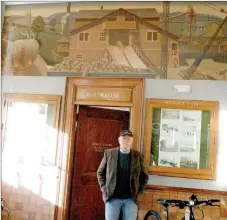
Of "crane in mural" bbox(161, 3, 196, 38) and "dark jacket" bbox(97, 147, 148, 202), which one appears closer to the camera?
"dark jacket" bbox(97, 147, 148, 202)

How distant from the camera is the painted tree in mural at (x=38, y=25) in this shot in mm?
5098

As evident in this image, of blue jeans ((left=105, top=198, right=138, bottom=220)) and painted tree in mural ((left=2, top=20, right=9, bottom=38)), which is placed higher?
painted tree in mural ((left=2, top=20, right=9, bottom=38))

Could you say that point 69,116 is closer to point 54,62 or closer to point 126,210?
point 54,62

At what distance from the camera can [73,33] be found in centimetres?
498

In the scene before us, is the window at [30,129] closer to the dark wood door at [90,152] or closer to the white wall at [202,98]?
the dark wood door at [90,152]

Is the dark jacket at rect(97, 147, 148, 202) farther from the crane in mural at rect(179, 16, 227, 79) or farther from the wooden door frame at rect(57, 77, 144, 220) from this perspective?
the crane in mural at rect(179, 16, 227, 79)

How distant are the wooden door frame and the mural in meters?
0.17

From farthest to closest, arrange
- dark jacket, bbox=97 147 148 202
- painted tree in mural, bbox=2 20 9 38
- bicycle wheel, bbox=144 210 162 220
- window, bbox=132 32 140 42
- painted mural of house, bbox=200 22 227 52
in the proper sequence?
painted tree in mural, bbox=2 20 9 38
window, bbox=132 32 140 42
painted mural of house, bbox=200 22 227 52
bicycle wheel, bbox=144 210 162 220
dark jacket, bbox=97 147 148 202

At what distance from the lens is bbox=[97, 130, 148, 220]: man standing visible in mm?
3992

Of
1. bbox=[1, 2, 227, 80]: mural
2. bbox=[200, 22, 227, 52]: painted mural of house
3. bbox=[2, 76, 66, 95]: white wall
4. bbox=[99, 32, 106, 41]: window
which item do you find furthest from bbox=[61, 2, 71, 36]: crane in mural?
bbox=[200, 22, 227, 52]: painted mural of house

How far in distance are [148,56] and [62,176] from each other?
2174 millimetres

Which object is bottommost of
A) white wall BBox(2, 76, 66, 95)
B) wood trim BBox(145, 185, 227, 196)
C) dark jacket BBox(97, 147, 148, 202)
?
wood trim BBox(145, 185, 227, 196)

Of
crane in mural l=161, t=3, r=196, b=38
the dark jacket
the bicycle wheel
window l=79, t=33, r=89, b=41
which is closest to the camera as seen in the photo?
the dark jacket

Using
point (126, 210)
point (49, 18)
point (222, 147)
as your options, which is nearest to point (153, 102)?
point (222, 147)
